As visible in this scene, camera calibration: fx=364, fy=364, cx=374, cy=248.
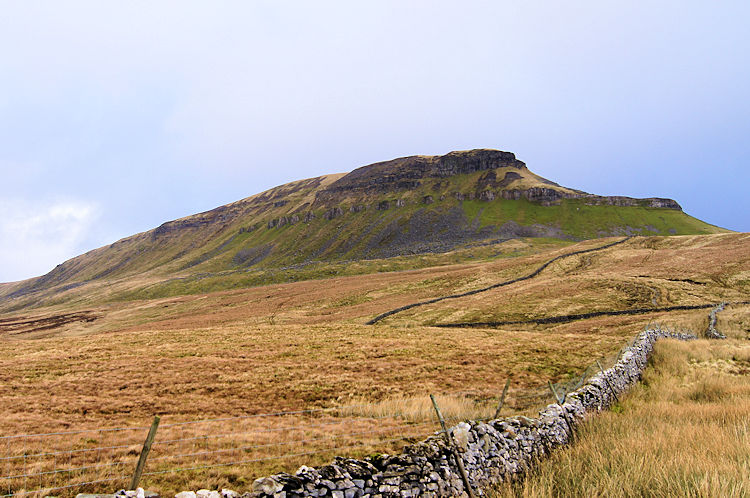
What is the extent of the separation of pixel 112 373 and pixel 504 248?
12980cm

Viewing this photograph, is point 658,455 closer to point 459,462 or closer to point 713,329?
point 459,462

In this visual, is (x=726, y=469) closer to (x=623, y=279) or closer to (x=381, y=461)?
(x=381, y=461)

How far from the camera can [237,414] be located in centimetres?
1644

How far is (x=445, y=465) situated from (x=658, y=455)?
472 centimetres

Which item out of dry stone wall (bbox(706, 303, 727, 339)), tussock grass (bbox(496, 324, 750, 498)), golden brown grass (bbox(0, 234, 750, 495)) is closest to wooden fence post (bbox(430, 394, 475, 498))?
tussock grass (bbox(496, 324, 750, 498))

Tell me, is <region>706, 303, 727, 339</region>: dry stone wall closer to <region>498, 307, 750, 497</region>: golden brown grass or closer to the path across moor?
<region>498, 307, 750, 497</region>: golden brown grass

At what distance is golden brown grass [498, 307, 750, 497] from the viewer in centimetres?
661

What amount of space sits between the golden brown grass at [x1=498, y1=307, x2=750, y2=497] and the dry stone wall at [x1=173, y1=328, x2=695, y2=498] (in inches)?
18.5

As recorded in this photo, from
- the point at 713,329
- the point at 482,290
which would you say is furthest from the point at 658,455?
the point at 482,290

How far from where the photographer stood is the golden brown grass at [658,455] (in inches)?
260

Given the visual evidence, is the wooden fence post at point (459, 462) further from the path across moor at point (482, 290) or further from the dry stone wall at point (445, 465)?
the path across moor at point (482, 290)

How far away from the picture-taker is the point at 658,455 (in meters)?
8.05

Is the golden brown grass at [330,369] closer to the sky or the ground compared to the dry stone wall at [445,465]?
closer to the ground

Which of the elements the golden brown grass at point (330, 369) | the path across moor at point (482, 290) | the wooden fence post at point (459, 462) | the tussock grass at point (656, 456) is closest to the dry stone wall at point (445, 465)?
the wooden fence post at point (459, 462)
